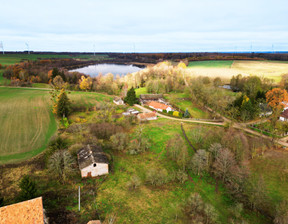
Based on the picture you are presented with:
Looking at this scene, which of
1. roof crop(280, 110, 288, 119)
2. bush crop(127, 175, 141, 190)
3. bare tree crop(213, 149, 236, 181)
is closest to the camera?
bush crop(127, 175, 141, 190)

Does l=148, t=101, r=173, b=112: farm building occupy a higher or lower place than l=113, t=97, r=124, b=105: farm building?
lower

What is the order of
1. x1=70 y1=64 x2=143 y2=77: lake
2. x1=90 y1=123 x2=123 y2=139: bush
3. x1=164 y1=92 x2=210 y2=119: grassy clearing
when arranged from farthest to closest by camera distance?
x1=70 y1=64 x2=143 y2=77: lake, x1=164 y1=92 x2=210 y2=119: grassy clearing, x1=90 y1=123 x2=123 y2=139: bush

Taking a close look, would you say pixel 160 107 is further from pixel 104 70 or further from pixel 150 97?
pixel 104 70

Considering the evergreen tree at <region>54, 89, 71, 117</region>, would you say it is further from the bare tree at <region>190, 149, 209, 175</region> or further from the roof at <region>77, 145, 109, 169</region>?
the bare tree at <region>190, 149, 209, 175</region>

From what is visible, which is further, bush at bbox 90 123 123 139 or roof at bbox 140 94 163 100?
roof at bbox 140 94 163 100

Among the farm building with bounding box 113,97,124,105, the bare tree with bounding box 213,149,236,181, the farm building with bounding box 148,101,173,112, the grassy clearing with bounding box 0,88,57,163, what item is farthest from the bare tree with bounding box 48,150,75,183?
the farm building with bounding box 113,97,124,105

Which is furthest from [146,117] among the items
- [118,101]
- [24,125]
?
[24,125]

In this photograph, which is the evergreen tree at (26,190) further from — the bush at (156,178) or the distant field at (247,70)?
the distant field at (247,70)
